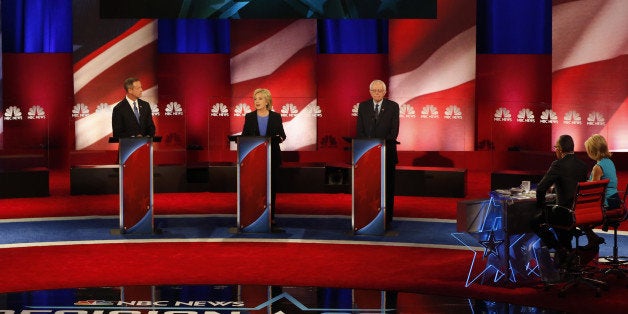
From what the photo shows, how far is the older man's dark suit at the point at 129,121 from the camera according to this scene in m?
9.53

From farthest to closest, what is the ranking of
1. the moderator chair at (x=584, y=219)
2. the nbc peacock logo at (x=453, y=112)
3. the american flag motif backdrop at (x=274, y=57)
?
the american flag motif backdrop at (x=274, y=57) < the nbc peacock logo at (x=453, y=112) < the moderator chair at (x=584, y=219)

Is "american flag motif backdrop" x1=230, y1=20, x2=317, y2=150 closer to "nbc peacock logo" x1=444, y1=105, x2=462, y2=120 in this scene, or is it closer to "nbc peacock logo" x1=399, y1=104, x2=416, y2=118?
"nbc peacock logo" x1=399, y1=104, x2=416, y2=118

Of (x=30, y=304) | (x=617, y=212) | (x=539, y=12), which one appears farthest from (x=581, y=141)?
(x=30, y=304)

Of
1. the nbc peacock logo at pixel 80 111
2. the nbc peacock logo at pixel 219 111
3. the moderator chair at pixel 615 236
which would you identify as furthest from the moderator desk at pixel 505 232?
the nbc peacock logo at pixel 80 111

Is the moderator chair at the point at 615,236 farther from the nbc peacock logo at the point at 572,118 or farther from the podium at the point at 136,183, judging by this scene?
the nbc peacock logo at the point at 572,118

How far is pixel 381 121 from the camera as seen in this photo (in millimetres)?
9133

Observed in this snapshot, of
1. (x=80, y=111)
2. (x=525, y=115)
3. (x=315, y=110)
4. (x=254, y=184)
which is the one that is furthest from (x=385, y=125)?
(x=80, y=111)

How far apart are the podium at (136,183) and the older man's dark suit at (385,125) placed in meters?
2.06

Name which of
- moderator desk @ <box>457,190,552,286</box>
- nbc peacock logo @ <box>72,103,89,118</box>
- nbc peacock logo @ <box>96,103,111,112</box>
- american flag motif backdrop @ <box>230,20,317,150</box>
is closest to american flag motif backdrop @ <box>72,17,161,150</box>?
nbc peacock logo @ <box>96,103,111,112</box>

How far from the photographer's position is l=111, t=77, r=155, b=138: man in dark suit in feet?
31.3

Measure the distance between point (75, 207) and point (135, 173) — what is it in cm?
254

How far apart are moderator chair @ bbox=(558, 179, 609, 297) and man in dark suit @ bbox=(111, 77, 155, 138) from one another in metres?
4.60

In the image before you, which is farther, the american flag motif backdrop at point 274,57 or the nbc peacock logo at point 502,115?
the american flag motif backdrop at point 274,57

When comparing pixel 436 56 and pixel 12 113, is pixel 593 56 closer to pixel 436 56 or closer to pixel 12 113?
pixel 436 56
